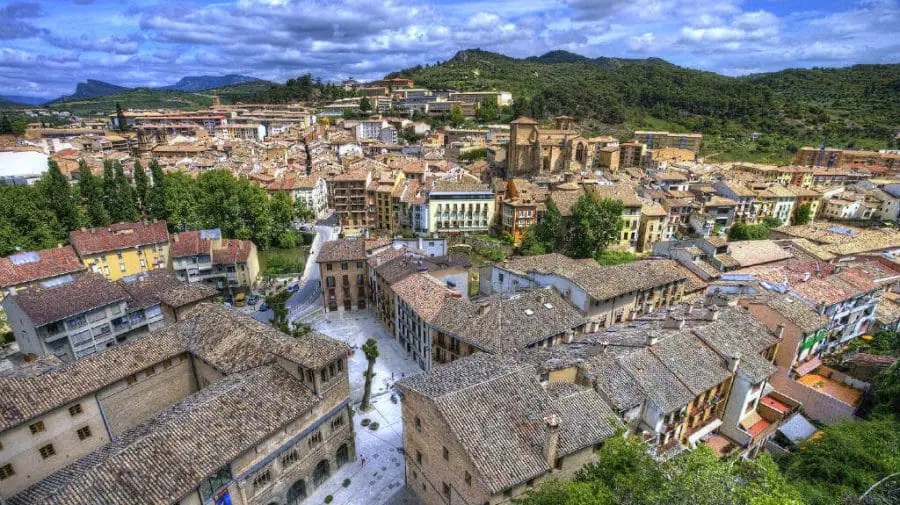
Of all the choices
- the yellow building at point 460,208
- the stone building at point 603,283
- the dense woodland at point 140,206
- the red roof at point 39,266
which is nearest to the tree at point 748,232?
the stone building at point 603,283

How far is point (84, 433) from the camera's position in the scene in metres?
28.7

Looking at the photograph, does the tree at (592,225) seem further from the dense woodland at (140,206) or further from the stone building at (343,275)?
the dense woodland at (140,206)

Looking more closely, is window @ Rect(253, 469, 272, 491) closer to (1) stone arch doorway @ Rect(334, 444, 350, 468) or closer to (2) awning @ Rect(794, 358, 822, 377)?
(1) stone arch doorway @ Rect(334, 444, 350, 468)

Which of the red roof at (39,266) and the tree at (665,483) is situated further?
the red roof at (39,266)

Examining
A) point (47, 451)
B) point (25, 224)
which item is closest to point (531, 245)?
point (47, 451)

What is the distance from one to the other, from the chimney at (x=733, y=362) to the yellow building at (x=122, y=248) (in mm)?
67192

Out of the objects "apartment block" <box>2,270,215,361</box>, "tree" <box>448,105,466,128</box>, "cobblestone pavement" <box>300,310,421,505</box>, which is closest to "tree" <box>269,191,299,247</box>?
"cobblestone pavement" <box>300,310,421,505</box>

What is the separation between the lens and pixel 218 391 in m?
26.8

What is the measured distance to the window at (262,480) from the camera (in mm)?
26355

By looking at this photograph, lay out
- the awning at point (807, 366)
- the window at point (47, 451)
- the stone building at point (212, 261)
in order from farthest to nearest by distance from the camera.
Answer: the stone building at point (212, 261) → the awning at point (807, 366) → the window at point (47, 451)

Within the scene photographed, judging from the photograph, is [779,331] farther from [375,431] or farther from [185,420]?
[185,420]

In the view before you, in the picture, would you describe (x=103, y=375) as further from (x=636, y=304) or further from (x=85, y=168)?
(x=85, y=168)

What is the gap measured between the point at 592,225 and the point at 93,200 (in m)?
77.4

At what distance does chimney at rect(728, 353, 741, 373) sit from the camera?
99.5ft
